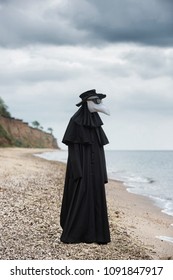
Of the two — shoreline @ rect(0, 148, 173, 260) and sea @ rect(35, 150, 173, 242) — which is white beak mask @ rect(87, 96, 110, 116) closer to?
shoreline @ rect(0, 148, 173, 260)

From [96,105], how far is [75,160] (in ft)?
2.93

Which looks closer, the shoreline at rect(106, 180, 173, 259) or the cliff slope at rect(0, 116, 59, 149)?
the shoreline at rect(106, 180, 173, 259)

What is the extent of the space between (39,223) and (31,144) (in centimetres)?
8881

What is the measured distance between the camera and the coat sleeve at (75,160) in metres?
8.02

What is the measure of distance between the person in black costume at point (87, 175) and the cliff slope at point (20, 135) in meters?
54.7

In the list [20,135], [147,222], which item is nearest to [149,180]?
[147,222]

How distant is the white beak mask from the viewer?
8.09 meters

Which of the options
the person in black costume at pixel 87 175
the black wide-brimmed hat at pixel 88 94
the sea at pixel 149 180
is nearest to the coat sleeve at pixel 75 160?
the person in black costume at pixel 87 175

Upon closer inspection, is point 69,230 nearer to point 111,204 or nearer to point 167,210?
point 111,204

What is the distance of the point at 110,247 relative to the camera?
8180mm

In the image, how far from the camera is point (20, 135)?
89.4m

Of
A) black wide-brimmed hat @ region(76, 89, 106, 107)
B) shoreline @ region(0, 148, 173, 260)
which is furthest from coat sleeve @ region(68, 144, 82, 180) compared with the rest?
shoreline @ region(0, 148, 173, 260)

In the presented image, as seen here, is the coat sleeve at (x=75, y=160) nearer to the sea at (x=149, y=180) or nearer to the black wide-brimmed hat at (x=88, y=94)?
the black wide-brimmed hat at (x=88, y=94)

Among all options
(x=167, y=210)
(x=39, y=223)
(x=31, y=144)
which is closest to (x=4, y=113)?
(x=31, y=144)
